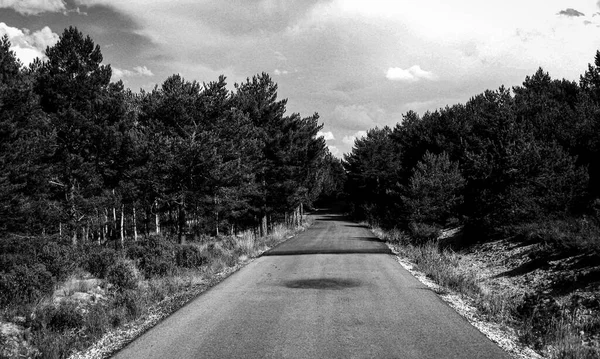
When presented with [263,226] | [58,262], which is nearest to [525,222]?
[263,226]

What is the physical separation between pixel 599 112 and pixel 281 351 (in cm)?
2471

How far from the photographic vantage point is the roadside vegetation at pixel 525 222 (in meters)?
9.27

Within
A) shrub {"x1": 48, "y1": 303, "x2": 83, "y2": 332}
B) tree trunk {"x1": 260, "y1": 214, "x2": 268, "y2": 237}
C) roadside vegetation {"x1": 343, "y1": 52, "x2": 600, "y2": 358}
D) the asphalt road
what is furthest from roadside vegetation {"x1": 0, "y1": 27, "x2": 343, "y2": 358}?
roadside vegetation {"x1": 343, "y1": 52, "x2": 600, "y2": 358}

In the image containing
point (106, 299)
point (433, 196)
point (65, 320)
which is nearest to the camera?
point (65, 320)

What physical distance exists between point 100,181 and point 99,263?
47.4 feet

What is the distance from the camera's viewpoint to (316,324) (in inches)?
308

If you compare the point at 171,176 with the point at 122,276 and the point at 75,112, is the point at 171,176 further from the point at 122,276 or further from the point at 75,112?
the point at 122,276

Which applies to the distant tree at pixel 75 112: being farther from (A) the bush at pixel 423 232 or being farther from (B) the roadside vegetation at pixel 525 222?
(A) the bush at pixel 423 232

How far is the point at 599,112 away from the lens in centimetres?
2245

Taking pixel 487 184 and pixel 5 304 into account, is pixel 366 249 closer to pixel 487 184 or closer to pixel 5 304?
pixel 487 184

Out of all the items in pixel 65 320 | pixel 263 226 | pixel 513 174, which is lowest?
pixel 263 226

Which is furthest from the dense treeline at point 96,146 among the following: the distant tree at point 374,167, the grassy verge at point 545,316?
the distant tree at point 374,167

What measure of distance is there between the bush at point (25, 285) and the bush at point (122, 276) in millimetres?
1915

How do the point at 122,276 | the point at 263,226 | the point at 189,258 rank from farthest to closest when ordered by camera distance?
1. the point at 263,226
2. the point at 189,258
3. the point at 122,276
